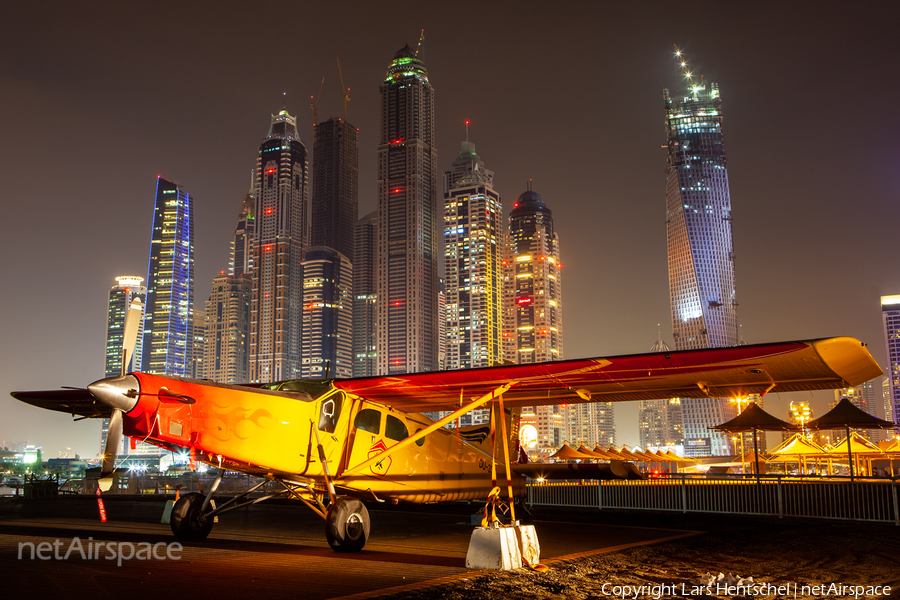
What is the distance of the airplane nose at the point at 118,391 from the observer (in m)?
8.19

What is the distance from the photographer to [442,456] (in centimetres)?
1320

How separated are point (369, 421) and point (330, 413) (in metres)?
0.90

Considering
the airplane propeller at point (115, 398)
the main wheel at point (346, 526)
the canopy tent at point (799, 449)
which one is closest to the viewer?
the airplane propeller at point (115, 398)

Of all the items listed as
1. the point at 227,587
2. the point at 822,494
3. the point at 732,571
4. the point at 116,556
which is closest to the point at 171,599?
the point at 227,587

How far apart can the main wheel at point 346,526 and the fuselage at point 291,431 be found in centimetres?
77

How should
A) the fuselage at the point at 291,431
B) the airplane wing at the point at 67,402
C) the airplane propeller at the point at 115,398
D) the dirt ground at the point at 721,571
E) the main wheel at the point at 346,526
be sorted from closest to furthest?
the dirt ground at the point at 721,571
the airplane propeller at the point at 115,398
the fuselage at the point at 291,431
the main wheel at the point at 346,526
the airplane wing at the point at 67,402

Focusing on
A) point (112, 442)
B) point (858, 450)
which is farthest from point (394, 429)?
point (858, 450)

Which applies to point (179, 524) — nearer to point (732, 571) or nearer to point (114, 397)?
point (114, 397)

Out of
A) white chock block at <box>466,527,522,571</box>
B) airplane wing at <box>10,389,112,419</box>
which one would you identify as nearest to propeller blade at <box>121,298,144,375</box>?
airplane wing at <box>10,389,112,419</box>

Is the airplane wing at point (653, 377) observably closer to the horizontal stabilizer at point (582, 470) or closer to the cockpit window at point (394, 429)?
the cockpit window at point (394, 429)

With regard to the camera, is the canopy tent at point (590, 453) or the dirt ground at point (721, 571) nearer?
the dirt ground at point (721, 571)

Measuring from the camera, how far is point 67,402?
12531 mm

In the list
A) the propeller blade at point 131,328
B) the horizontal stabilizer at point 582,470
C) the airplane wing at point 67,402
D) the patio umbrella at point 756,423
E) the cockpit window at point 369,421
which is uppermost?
the propeller blade at point 131,328

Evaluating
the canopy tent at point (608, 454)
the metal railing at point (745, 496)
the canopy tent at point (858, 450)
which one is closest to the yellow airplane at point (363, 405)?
the metal railing at point (745, 496)
